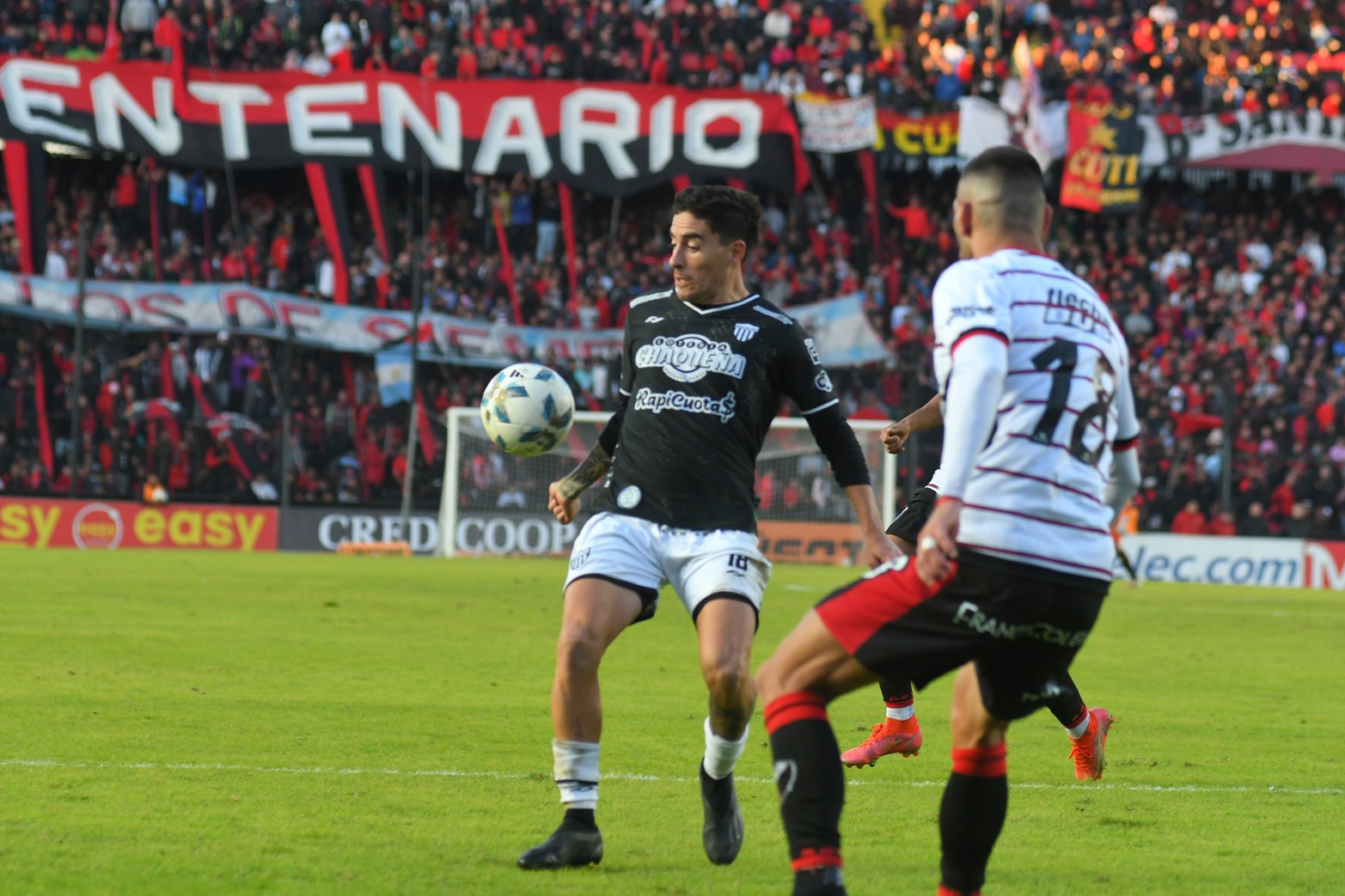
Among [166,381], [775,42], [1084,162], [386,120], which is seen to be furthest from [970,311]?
[775,42]

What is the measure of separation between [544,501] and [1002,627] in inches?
871

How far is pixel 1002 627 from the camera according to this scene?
4.25 meters

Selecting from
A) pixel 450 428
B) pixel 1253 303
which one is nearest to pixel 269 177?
pixel 450 428

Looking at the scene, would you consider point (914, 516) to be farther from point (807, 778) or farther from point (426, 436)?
point (426, 436)

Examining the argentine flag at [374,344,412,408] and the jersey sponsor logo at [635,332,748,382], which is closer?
the jersey sponsor logo at [635,332,748,382]

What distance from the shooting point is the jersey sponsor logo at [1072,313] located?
429cm

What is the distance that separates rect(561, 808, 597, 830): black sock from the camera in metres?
5.45

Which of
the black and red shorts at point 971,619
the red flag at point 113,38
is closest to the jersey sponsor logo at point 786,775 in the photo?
the black and red shorts at point 971,619

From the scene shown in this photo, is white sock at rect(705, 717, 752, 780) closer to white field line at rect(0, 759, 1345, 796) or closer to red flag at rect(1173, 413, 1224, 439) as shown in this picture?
white field line at rect(0, 759, 1345, 796)

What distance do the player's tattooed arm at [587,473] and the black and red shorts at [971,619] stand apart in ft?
5.93

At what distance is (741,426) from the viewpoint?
5879mm

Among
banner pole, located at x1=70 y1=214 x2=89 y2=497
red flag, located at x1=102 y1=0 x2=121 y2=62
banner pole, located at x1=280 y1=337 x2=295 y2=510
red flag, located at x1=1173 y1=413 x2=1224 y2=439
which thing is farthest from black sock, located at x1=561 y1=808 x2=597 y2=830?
red flag, located at x1=102 y1=0 x2=121 y2=62

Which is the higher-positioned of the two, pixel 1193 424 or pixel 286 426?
pixel 1193 424

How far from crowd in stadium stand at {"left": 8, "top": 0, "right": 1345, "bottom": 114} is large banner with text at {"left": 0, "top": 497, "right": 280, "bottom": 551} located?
972cm
